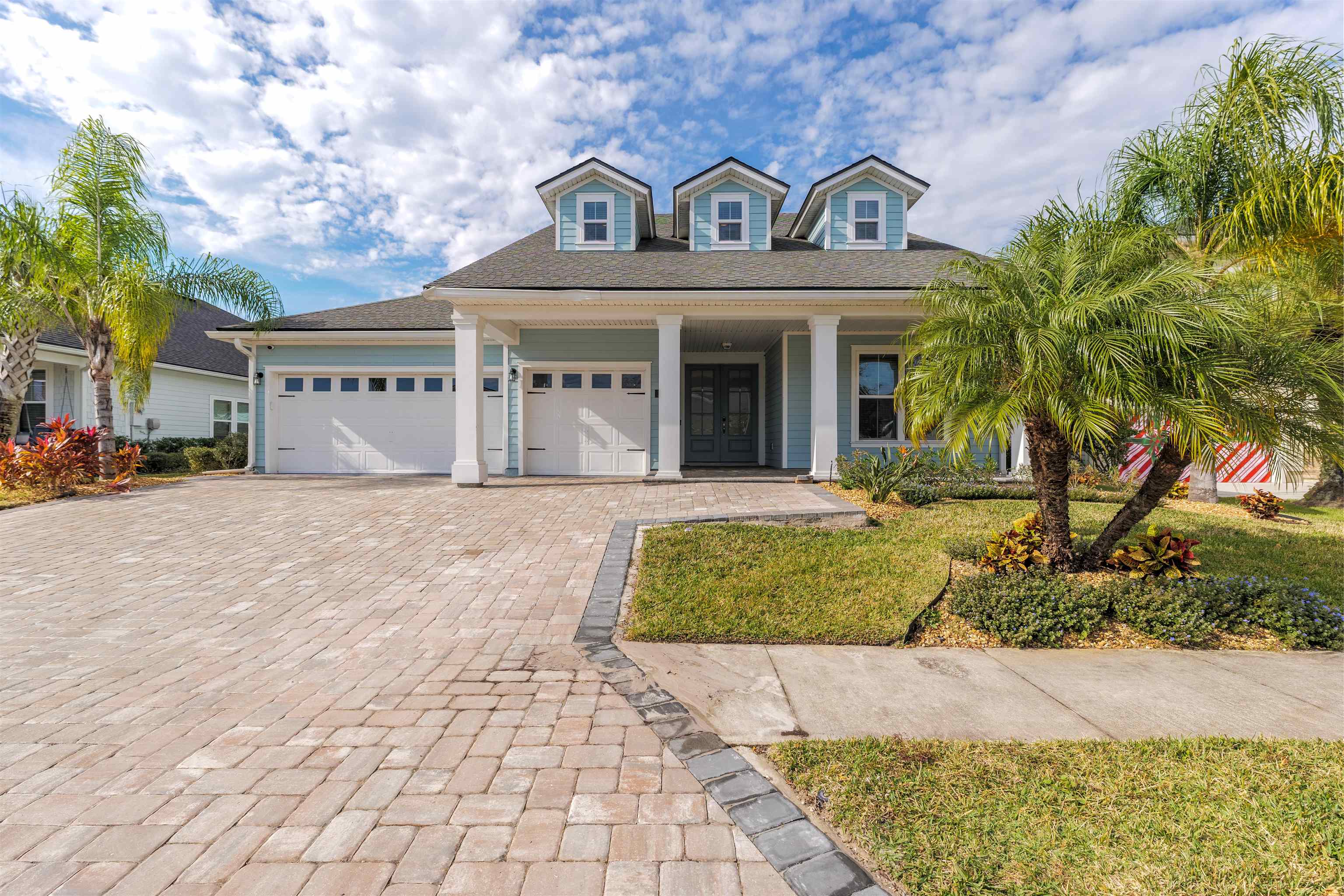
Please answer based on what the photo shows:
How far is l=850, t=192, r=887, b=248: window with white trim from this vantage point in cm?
1238

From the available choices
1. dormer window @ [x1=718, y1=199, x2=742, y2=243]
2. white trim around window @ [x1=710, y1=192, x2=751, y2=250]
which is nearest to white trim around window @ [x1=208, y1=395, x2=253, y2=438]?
white trim around window @ [x1=710, y1=192, x2=751, y2=250]

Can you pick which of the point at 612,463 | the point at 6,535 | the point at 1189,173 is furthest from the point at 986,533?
the point at 6,535

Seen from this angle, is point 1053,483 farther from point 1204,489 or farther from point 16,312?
point 16,312

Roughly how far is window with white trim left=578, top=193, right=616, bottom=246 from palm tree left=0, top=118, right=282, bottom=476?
7744mm

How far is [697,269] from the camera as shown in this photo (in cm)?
1112

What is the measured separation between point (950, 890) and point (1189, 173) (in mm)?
7214

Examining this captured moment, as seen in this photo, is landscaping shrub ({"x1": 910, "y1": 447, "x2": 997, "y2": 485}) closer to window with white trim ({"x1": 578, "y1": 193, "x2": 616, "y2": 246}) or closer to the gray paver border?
the gray paver border

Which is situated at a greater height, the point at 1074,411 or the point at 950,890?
the point at 1074,411

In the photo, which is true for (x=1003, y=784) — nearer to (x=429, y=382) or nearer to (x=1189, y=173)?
(x=1189, y=173)

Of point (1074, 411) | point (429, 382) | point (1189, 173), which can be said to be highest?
point (1189, 173)

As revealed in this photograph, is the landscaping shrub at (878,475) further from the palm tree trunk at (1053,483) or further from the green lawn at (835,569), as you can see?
the palm tree trunk at (1053,483)

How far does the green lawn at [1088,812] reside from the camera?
1.84 metres

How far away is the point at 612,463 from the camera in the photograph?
12.1 meters

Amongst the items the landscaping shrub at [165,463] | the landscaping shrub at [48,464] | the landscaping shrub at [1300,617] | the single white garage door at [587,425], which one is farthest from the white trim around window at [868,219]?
the landscaping shrub at [165,463]
